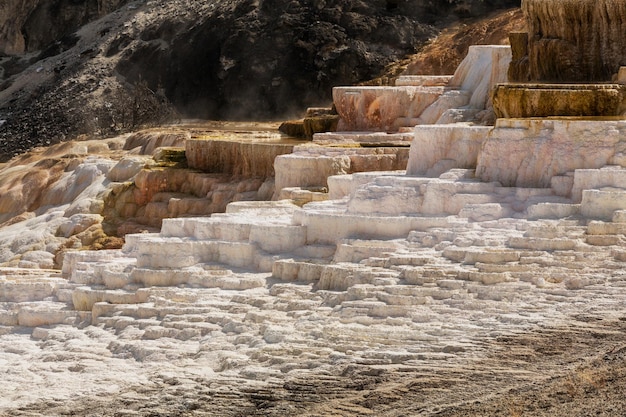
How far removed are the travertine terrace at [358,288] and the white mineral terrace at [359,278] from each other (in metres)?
0.02

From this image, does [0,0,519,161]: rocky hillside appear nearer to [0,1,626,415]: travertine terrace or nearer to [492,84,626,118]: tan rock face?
[0,1,626,415]: travertine terrace

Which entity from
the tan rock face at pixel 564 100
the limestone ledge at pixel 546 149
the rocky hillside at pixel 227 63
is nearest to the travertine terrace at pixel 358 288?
the limestone ledge at pixel 546 149

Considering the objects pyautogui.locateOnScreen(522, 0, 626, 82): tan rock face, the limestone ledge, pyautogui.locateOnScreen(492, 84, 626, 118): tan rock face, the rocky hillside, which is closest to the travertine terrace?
the limestone ledge

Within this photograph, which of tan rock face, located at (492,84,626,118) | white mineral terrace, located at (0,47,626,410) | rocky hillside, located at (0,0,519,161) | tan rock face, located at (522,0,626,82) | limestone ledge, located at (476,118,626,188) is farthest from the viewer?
rocky hillside, located at (0,0,519,161)

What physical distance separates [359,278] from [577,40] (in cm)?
644

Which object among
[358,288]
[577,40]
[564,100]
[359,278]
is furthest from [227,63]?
[358,288]

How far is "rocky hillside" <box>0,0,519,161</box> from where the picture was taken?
3288 cm

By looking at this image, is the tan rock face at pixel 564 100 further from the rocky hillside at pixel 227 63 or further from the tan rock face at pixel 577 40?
the rocky hillside at pixel 227 63

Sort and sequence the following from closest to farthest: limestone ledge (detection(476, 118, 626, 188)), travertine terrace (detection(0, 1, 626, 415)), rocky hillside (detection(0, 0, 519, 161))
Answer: travertine terrace (detection(0, 1, 626, 415)), limestone ledge (detection(476, 118, 626, 188)), rocky hillside (detection(0, 0, 519, 161))

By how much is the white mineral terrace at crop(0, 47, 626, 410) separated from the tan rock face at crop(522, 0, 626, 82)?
2.90 m

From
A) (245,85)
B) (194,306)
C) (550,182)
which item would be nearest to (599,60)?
(550,182)

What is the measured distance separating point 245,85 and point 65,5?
965 centimetres

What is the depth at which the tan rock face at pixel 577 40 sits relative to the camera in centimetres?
1838

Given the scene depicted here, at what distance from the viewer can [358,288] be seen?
1311 cm
